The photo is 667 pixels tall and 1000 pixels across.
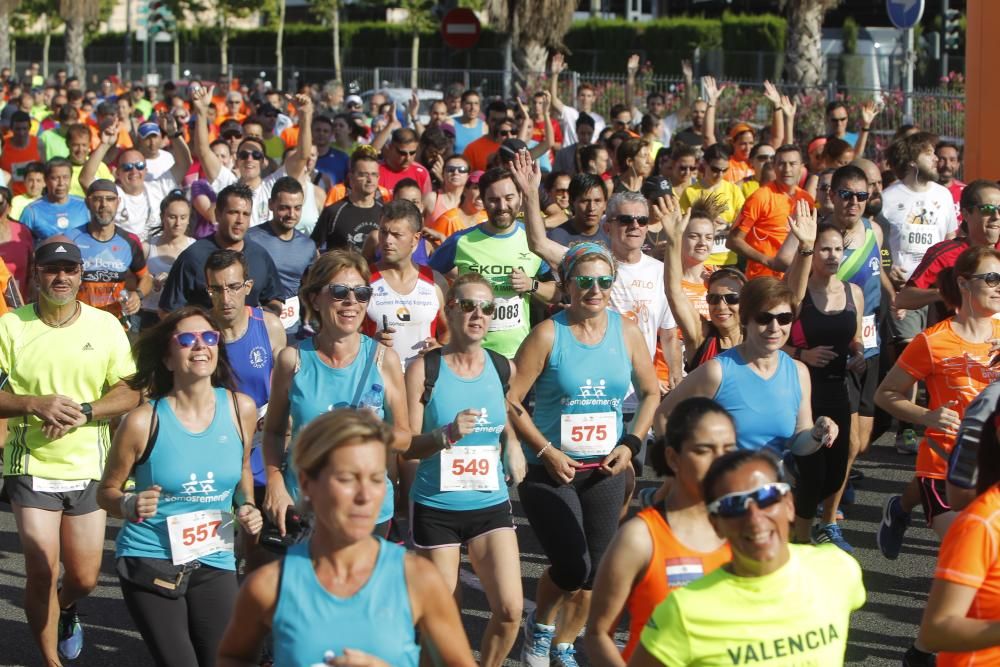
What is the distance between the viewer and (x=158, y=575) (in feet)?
16.6

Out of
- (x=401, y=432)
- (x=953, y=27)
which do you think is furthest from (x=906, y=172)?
(x=953, y=27)

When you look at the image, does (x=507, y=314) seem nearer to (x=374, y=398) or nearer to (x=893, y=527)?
(x=893, y=527)

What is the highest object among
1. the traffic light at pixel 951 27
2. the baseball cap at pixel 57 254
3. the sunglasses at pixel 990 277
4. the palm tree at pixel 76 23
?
the palm tree at pixel 76 23

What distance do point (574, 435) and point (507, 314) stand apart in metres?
1.78

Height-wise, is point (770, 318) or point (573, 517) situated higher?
point (770, 318)

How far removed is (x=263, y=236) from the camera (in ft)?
28.8

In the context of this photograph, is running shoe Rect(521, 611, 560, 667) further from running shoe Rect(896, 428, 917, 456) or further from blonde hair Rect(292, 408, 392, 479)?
running shoe Rect(896, 428, 917, 456)

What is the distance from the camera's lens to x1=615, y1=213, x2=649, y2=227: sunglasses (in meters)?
7.60

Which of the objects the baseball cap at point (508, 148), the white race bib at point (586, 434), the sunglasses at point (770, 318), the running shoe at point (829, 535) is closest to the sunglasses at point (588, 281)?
the white race bib at point (586, 434)

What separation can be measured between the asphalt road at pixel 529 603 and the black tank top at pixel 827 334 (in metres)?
1.00

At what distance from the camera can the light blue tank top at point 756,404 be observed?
575cm

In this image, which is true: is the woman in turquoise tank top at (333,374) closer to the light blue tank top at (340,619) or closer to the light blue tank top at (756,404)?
the light blue tank top at (756,404)

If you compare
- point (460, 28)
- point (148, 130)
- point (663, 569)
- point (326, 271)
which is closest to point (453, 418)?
point (326, 271)

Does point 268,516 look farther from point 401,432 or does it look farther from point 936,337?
point 936,337
